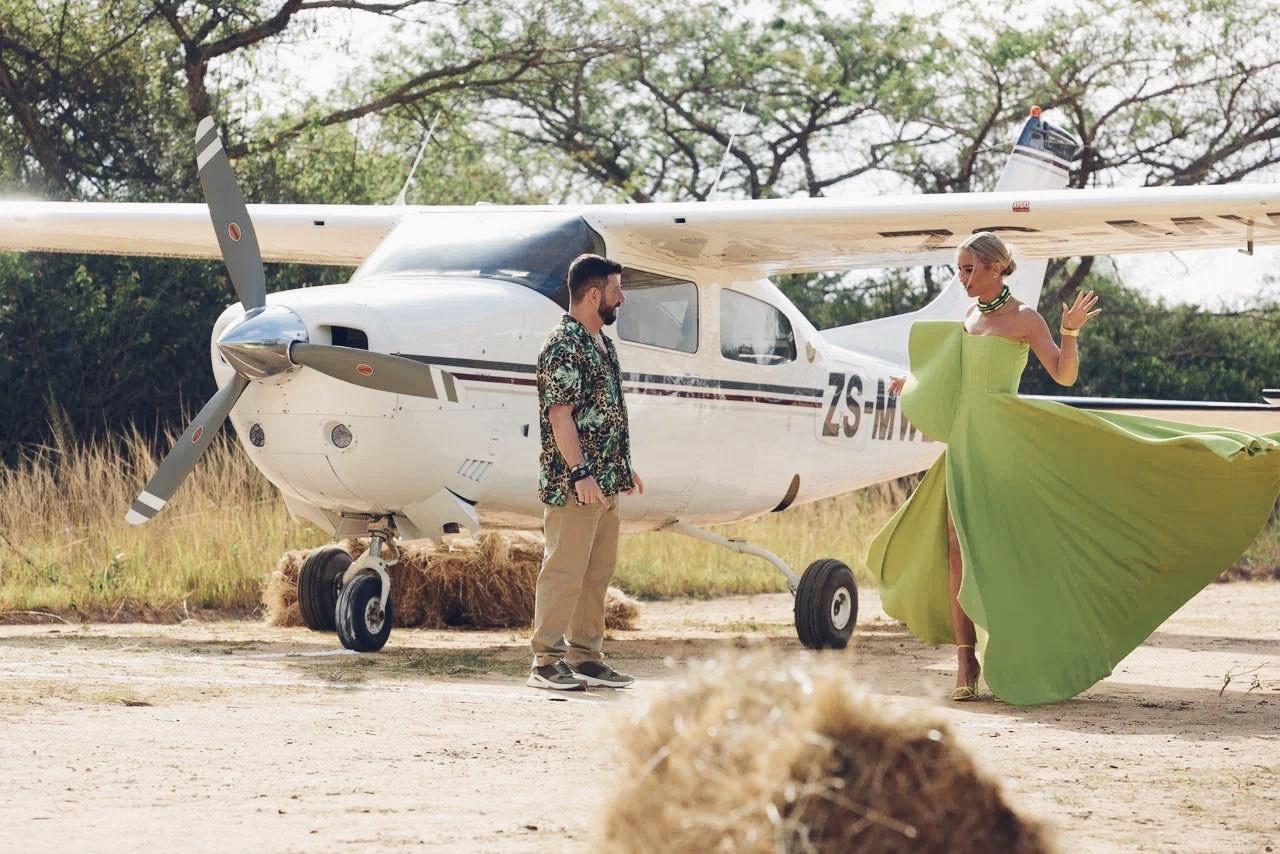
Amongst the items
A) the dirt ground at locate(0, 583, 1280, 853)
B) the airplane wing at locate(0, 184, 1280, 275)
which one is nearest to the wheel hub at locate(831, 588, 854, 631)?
the dirt ground at locate(0, 583, 1280, 853)

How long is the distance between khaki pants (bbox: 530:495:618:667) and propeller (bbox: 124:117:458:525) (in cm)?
118

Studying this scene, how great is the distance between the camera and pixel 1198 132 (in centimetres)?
2530

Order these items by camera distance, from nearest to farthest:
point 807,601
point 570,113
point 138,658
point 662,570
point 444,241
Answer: point 138,658 < point 444,241 < point 807,601 < point 662,570 < point 570,113

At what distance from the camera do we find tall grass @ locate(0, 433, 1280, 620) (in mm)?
11945

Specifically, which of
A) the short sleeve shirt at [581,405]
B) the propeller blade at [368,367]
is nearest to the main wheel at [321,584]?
the propeller blade at [368,367]

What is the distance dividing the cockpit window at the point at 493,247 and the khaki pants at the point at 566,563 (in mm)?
1791

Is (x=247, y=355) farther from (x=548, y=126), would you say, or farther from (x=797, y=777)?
(x=548, y=126)

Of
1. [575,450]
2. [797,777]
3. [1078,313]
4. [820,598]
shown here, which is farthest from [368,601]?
[797,777]

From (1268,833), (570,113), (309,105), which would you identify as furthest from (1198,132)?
(1268,833)

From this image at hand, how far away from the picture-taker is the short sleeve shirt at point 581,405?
7.43m

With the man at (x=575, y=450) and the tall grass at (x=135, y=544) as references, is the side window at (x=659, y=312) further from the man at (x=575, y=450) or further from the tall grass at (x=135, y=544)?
the tall grass at (x=135, y=544)

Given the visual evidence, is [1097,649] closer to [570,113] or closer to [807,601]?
[807,601]

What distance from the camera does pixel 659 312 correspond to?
1001 cm

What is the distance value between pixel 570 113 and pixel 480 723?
2283 cm
